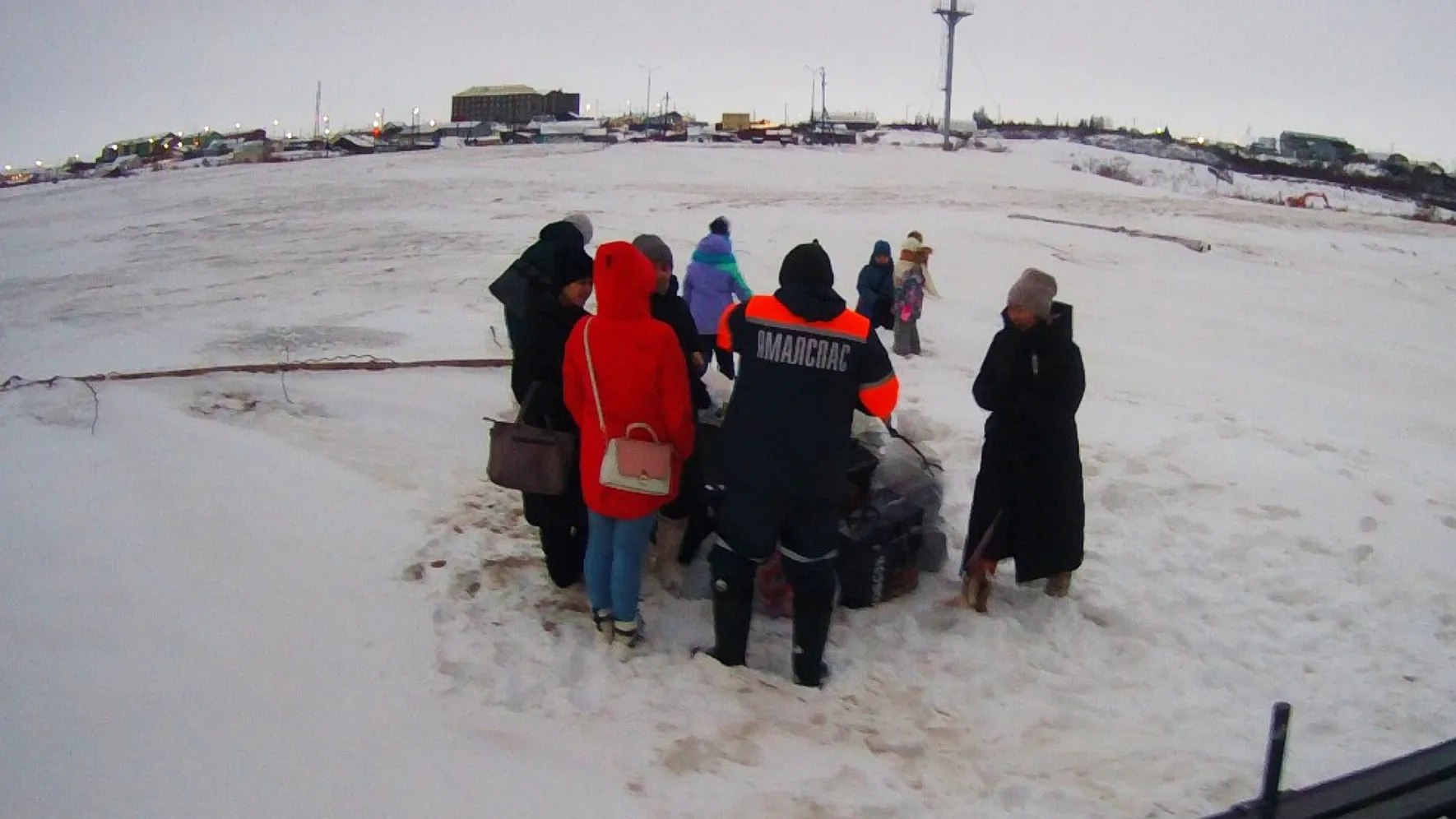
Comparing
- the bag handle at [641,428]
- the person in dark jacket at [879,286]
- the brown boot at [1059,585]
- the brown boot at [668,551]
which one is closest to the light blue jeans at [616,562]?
the bag handle at [641,428]

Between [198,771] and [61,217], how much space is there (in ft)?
76.4

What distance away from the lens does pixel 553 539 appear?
170 inches

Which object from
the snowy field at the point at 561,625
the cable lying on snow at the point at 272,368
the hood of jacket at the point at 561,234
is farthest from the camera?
the cable lying on snow at the point at 272,368

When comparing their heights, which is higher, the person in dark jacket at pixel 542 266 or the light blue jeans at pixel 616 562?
the person in dark jacket at pixel 542 266

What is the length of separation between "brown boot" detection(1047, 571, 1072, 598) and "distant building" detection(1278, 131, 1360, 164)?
65956 millimetres

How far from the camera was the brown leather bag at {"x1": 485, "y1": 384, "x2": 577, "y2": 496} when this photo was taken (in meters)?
3.88

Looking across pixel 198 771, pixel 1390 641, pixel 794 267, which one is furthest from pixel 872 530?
pixel 198 771

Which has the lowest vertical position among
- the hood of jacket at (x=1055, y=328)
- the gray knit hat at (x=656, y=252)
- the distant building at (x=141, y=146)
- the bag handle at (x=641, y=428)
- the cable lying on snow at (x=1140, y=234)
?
the bag handle at (x=641, y=428)

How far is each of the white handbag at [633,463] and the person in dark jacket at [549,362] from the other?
386mm

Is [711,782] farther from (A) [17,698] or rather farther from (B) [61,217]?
(B) [61,217]

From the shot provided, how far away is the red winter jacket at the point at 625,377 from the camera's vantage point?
359 cm

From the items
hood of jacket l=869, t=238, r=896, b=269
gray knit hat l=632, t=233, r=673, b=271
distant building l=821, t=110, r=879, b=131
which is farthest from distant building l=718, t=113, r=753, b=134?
gray knit hat l=632, t=233, r=673, b=271

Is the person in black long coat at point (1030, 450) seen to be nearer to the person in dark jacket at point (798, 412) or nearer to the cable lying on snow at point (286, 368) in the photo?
the person in dark jacket at point (798, 412)

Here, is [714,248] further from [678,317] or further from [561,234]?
[561,234]
